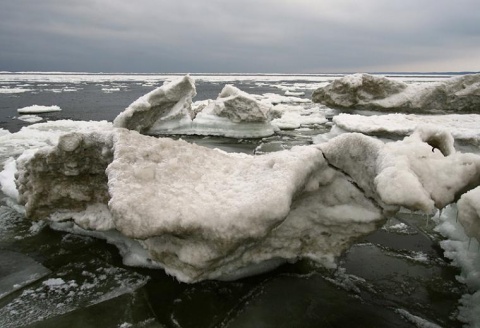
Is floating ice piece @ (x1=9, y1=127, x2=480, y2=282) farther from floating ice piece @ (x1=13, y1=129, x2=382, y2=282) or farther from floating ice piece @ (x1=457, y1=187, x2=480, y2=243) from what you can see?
floating ice piece @ (x1=457, y1=187, x2=480, y2=243)

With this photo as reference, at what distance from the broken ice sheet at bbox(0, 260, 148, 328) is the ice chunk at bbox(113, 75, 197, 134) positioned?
5.17m

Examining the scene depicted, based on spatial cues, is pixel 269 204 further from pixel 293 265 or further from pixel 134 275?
pixel 134 275

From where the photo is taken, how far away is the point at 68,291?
307 centimetres

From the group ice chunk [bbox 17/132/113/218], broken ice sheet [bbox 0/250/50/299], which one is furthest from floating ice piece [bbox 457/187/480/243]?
broken ice sheet [bbox 0/250/50/299]

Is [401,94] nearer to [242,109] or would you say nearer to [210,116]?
[242,109]

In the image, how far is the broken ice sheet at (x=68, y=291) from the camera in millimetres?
2791

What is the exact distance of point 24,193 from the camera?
13.5 ft

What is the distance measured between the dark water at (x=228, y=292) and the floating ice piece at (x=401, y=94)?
436 inches

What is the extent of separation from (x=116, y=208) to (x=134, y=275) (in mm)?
1141

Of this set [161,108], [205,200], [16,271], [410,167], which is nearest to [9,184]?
[16,271]

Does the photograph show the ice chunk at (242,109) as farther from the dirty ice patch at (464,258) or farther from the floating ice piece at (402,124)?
the dirty ice patch at (464,258)

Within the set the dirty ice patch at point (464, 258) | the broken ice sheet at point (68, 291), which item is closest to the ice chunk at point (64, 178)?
the broken ice sheet at point (68, 291)

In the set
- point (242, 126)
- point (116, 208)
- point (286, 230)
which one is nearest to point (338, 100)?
point (242, 126)

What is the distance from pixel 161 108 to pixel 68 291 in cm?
764
